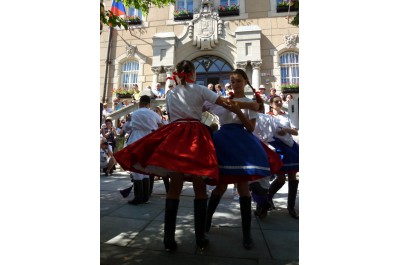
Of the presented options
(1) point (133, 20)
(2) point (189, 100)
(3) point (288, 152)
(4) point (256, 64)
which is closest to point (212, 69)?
(4) point (256, 64)

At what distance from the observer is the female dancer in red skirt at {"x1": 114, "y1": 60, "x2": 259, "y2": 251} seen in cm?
217

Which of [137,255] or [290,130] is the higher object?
[290,130]

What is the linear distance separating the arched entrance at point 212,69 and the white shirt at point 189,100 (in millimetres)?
12831

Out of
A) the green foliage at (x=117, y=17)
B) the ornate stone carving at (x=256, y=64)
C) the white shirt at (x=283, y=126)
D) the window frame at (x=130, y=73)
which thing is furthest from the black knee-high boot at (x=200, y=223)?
the window frame at (x=130, y=73)

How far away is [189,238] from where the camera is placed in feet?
8.61

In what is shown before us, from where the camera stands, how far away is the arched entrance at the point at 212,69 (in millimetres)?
15164

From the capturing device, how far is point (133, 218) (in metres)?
3.28

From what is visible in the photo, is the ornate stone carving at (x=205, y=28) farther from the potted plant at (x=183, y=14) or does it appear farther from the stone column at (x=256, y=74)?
the stone column at (x=256, y=74)

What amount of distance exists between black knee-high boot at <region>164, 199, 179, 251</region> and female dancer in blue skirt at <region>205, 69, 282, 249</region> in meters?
0.47

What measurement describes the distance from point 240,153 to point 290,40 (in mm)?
13426

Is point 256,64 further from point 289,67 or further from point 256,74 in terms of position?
point 289,67
